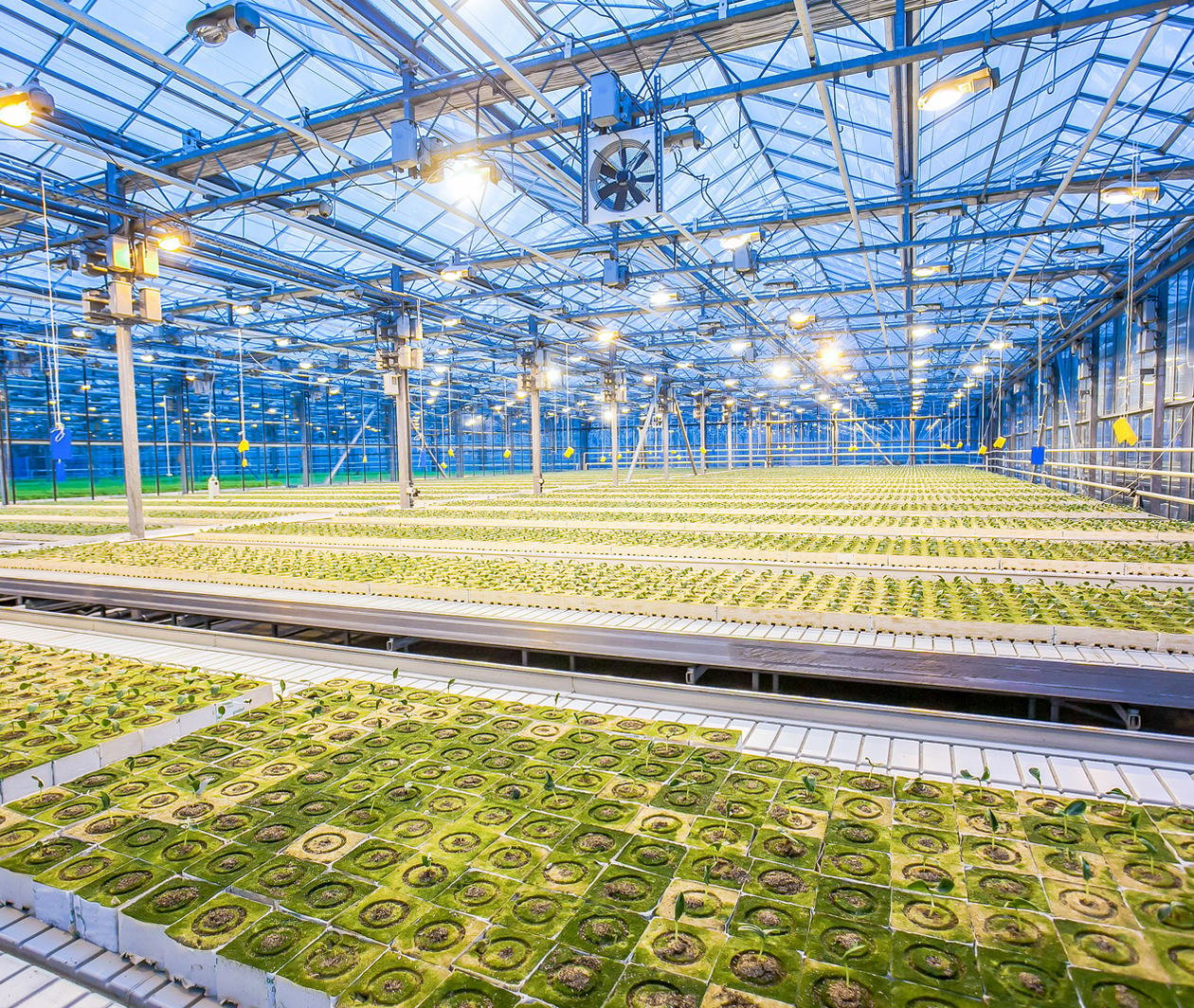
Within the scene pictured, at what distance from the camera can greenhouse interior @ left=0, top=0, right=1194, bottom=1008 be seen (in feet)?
6.81

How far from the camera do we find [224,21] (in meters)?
6.30

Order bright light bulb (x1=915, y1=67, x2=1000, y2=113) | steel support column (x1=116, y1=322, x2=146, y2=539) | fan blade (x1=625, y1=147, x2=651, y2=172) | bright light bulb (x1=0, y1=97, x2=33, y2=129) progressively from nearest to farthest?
bright light bulb (x1=915, y1=67, x2=1000, y2=113)
bright light bulb (x1=0, y1=97, x2=33, y2=129)
fan blade (x1=625, y1=147, x2=651, y2=172)
steel support column (x1=116, y1=322, x2=146, y2=539)

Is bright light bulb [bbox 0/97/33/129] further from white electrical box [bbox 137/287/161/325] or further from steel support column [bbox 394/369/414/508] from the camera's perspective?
steel support column [bbox 394/369/414/508]

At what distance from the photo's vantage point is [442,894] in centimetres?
224

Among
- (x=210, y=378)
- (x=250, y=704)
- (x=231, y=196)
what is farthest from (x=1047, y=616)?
(x=210, y=378)

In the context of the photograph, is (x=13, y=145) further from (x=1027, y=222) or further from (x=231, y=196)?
(x=1027, y=222)

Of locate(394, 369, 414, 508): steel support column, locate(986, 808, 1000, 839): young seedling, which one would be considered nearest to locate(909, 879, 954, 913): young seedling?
locate(986, 808, 1000, 839): young seedling

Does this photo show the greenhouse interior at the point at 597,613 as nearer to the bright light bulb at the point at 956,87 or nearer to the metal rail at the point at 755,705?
the metal rail at the point at 755,705

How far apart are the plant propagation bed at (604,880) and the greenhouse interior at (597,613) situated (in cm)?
2

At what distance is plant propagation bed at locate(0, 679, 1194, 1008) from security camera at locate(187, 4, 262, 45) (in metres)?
6.27

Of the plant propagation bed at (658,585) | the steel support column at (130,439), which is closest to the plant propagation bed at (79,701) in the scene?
the plant propagation bed at (658,585)

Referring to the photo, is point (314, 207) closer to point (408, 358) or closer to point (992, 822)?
point (408, 358)

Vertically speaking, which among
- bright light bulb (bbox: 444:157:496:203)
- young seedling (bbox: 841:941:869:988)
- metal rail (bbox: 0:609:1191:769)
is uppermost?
bright light bulb (bbox: 444:157:496:203)

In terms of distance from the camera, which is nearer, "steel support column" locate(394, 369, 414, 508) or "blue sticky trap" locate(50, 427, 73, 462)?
"blue sticky trap" locate(50, 427, 73, 462)
